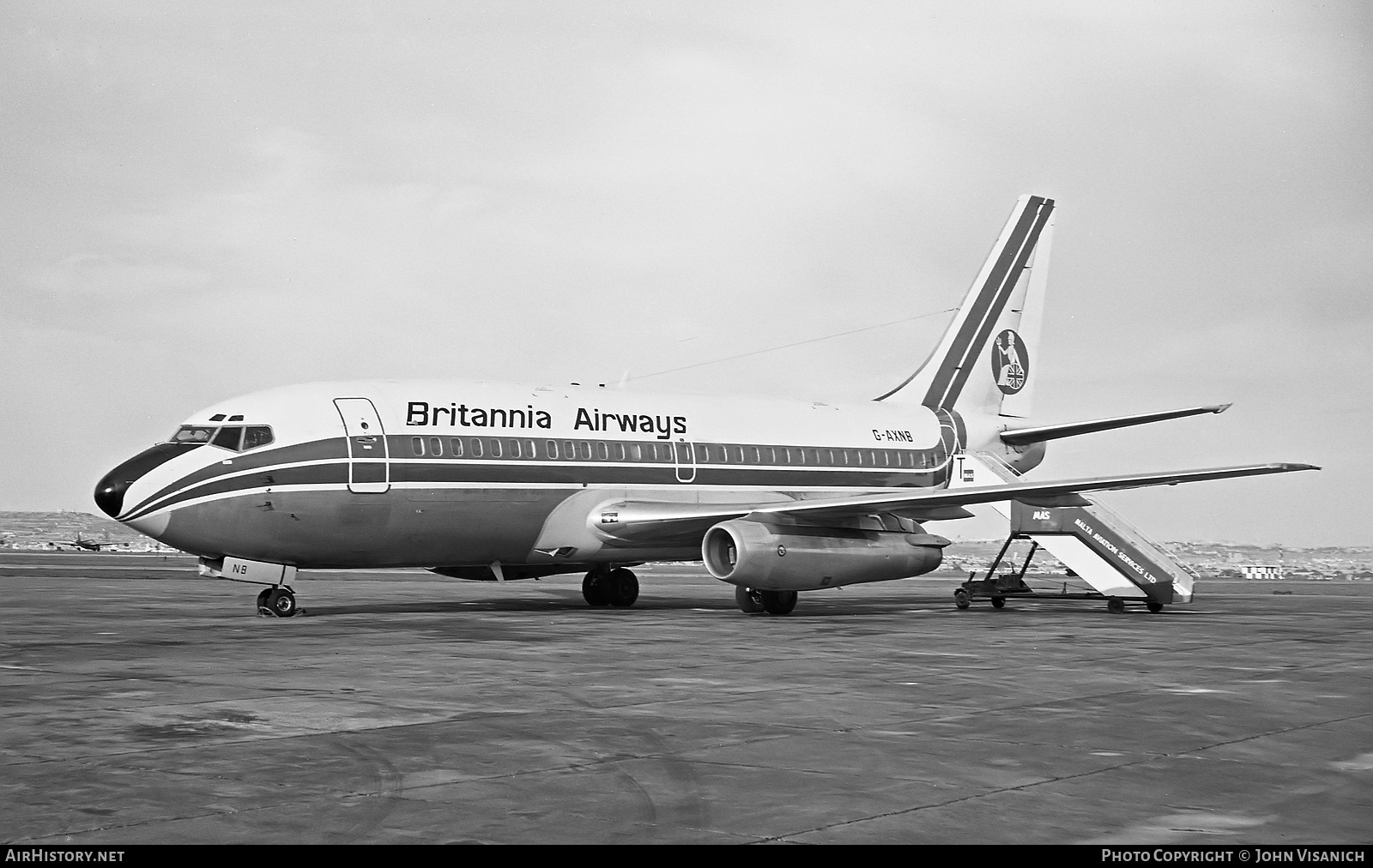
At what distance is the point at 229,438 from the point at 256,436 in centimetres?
40

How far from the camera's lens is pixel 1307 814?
7.35 meters

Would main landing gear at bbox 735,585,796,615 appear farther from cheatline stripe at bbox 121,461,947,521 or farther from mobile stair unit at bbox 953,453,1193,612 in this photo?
mobile stair unit at bbox 953,453,1193,612

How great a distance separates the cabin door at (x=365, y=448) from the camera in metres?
22.1

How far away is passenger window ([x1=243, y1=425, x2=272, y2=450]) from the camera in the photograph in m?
21.5

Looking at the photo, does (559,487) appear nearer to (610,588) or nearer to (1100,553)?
(610,588)

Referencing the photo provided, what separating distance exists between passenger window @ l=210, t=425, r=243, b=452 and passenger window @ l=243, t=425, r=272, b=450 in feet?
0.30

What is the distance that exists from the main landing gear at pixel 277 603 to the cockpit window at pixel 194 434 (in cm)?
263

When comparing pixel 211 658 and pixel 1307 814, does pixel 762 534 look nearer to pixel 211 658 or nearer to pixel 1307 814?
pixel 211 658

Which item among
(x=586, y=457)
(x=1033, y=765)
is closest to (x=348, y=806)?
(x=1033, y=765)

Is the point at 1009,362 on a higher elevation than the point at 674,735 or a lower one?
higher

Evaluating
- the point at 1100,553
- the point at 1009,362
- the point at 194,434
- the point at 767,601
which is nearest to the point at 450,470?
the point at 194,434

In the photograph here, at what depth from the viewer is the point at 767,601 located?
2483 centimetres

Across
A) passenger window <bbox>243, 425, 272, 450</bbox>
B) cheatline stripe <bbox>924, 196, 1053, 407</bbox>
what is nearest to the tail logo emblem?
cheatline stripe <bbox>924, 196, 1053, 407</bbox>

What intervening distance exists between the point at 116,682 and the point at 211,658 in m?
2.37
